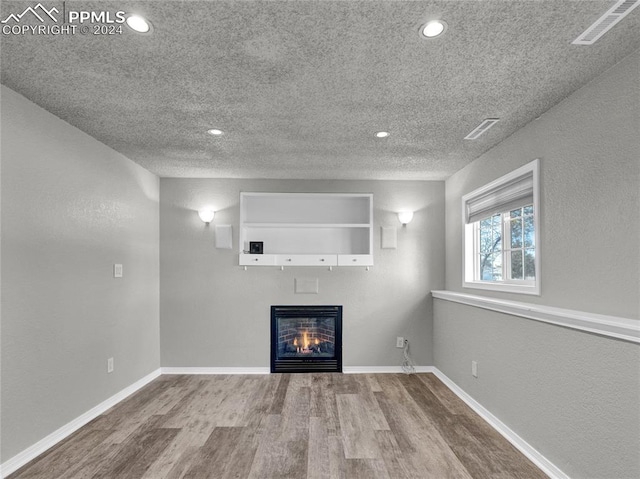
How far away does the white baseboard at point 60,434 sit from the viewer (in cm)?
238

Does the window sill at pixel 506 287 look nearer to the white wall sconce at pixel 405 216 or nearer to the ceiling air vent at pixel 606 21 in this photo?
the white wall sconce at pixel 405 216

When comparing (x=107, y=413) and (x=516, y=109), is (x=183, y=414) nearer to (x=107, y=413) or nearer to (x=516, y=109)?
(x=107, y=413)

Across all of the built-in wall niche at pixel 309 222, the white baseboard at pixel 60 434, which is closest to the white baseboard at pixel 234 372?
the white baseboard at pixel 60 434

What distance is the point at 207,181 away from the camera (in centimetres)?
472

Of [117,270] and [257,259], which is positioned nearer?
[117,270]

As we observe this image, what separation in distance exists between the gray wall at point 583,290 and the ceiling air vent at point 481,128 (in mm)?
270

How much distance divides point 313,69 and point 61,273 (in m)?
2.38

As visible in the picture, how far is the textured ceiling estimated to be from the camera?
1628 millimetres

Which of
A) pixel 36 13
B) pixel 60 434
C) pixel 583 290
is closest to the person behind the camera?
pixel 36 13

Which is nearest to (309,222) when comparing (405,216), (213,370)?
(405,216)


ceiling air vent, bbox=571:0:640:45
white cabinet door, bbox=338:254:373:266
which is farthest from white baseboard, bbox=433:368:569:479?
ceiling air vent, bbox=571:0:640:45

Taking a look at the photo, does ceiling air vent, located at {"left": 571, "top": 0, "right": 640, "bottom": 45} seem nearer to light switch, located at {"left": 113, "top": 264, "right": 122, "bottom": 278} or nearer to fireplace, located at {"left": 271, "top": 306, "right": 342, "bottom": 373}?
fireplace, located at {"left": 271, "top": 306, "right": 342, "bottom": 373}

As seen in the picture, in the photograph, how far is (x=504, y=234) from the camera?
349 cm

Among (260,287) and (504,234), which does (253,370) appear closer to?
Answer: (260,287)
